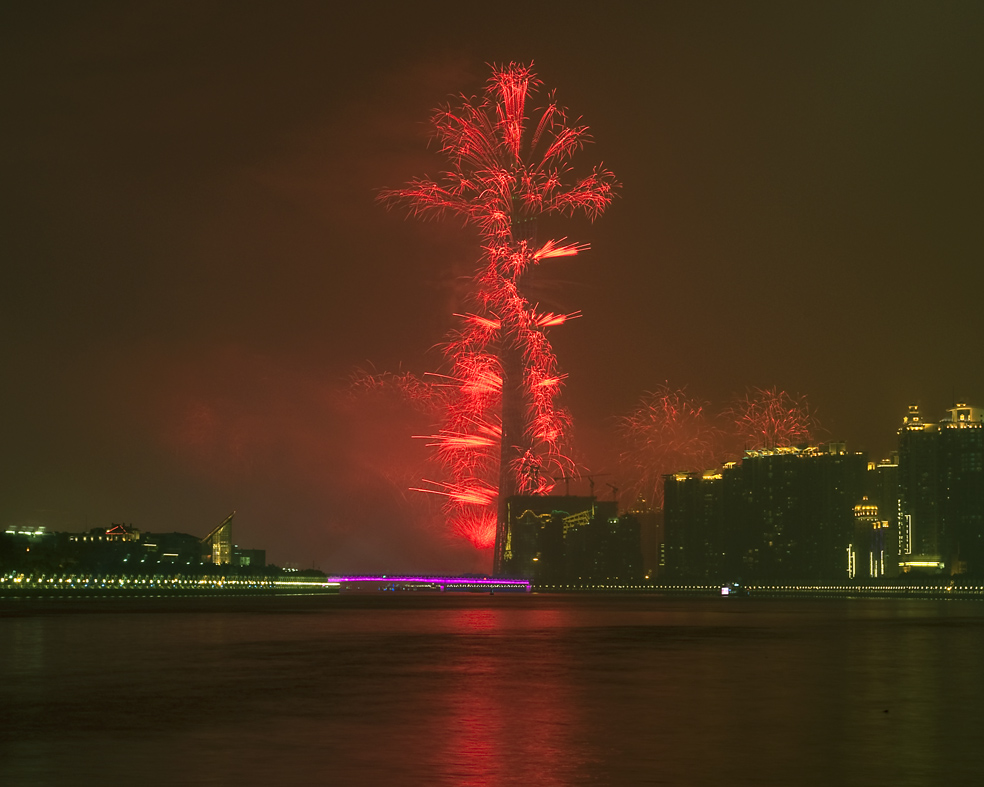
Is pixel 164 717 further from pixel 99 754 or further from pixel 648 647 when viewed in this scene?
pixel 648 647

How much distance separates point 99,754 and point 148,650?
31336 mm

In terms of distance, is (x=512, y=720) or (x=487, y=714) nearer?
(x=512, y=720)

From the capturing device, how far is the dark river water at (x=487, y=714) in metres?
21.6

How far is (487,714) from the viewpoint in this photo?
2961 centimetres

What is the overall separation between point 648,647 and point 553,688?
23.6 m

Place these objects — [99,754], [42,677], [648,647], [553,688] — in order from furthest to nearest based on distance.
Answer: [648,647] < [42,677] < [553,688] < [99,754]

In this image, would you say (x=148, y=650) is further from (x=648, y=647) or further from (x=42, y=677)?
(x=648, y=647)

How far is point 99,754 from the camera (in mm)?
23359

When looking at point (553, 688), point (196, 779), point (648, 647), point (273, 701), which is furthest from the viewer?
point (648, 647)

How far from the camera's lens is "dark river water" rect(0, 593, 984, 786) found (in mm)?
21562

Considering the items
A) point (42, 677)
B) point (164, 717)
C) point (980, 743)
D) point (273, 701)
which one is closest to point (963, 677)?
point (980, 743)

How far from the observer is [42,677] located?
130 ft

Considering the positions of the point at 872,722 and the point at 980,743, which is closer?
the point at 980,743

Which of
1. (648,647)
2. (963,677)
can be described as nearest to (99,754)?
(963,677)
